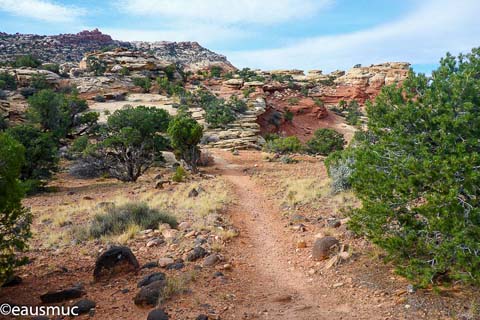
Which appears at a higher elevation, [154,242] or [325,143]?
[325,143]

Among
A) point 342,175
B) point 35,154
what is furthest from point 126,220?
point 35,154

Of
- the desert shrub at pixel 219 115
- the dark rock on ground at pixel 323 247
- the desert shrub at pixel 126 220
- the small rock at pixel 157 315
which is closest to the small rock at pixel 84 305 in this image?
the small rock at pixel 157 315

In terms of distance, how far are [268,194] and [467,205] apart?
9217mm

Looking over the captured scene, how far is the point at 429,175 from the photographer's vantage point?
4574mm

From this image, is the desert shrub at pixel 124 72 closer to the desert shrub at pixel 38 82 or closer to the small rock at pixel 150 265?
the desert shrub at pixel 38 82

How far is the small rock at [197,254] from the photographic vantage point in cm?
682

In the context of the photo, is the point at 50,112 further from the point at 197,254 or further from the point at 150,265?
the point at 197,254

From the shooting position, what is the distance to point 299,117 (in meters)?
48.2

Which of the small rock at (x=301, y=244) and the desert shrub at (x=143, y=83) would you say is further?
the desert shrub at (x=143, y=83)

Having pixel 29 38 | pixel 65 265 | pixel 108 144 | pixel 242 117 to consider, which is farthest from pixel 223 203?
pixel 29 38

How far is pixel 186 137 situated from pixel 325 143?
563 inches

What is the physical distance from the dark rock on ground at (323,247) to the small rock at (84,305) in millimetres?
3933

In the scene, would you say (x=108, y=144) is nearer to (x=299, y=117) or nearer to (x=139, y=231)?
(x=139, y=231)

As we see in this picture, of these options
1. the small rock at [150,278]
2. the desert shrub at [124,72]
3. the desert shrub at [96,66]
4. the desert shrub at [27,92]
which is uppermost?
the desert shrub at [96,66]
